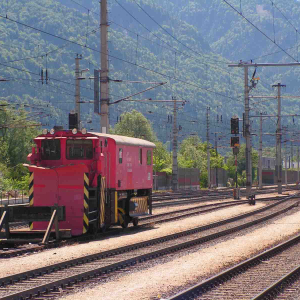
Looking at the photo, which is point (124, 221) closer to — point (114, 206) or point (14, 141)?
point (114, 206)

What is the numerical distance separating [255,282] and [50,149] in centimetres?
1006

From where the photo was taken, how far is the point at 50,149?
64.8 ft

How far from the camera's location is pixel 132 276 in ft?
41.0

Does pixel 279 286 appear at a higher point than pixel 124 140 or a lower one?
lower

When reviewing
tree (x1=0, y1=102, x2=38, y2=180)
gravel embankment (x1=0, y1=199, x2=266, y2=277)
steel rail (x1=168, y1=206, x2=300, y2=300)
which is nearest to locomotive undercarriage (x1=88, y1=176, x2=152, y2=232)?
gravel embankment (x1=0, y1=199, x2=266, y2=277)

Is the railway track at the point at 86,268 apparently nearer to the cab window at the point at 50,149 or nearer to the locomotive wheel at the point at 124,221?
the locomotive wheel at the point at 124,221

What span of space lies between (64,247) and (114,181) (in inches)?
165

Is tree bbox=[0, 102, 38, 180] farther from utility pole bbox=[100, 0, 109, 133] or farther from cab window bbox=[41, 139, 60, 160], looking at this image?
cab window bbox=[41, 139, 60, 160]

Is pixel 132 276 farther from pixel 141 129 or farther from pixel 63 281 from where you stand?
pixel 141 129

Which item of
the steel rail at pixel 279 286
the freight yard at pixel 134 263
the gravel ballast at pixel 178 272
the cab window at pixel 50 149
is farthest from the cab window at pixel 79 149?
the steel rail at pixel 279 286

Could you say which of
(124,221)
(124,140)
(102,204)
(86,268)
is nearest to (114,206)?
(102,204)

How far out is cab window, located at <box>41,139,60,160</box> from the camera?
64.5 ft

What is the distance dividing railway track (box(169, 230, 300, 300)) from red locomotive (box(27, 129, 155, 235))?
6251 mm

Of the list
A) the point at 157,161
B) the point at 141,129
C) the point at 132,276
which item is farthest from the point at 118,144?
the point at 141,129
